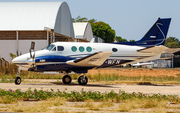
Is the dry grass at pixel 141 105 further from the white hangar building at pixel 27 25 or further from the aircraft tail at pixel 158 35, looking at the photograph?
the white hangar building at pixel 27 25

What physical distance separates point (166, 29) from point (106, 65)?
665 cm

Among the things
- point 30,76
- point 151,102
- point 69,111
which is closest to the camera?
point 69,111

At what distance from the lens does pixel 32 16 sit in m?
39.5

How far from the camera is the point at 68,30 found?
152ft

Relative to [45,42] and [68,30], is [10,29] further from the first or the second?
[68,30]

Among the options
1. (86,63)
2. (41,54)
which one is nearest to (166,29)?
(86,63)

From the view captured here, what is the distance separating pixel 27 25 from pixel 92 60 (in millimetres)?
20438

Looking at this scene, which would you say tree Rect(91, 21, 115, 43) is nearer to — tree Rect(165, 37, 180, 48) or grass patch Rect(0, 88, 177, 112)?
tree Rect(165, 37, 180, 48)

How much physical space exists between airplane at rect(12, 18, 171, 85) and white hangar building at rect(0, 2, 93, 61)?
15.9m

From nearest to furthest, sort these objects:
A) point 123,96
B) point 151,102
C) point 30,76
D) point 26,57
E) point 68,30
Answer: point 151,102 < point 123,96 < point 26,57 < point 30,76 < point 68,30

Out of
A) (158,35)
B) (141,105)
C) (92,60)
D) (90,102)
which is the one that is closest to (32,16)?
(158,35)

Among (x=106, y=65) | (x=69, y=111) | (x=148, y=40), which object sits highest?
(x=148, y=40)

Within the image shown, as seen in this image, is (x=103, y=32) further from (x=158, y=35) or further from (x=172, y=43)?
(x=158, y=35)

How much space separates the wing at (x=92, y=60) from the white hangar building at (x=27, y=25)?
1694cm
